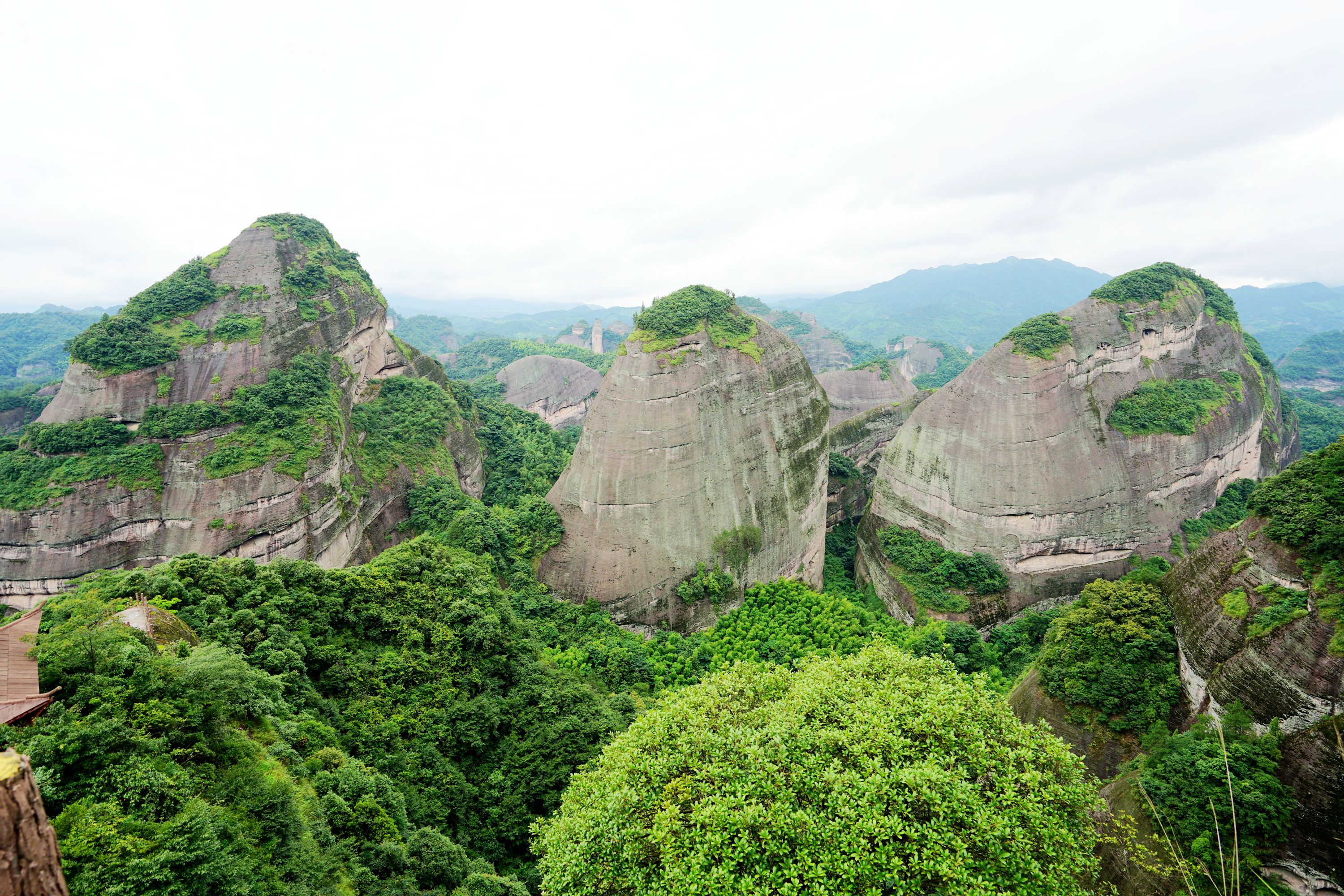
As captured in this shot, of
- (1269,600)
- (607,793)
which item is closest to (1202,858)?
(1269,600)

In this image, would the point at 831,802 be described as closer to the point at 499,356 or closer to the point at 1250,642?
the point at 1250,642

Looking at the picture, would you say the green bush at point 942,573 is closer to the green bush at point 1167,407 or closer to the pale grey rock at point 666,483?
the pale grey rock at point 666,483

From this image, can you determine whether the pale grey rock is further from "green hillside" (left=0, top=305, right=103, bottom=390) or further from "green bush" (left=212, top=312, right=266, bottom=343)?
"green hillside" (left=0, top=305, right=103, bottom=390)

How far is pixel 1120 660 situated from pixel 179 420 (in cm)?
3298

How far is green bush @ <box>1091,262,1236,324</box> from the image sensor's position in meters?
27.4

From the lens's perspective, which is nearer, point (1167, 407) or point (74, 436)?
point (74, 436)

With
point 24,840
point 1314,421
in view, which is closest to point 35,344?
point 24,840

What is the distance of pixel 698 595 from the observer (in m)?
22.4

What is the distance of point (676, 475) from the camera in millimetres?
22625

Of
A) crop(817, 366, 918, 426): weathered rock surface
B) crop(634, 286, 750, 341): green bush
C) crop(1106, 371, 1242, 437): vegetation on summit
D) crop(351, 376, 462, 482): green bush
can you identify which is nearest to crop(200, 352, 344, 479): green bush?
crop(351, 376, 462, 482): green bush

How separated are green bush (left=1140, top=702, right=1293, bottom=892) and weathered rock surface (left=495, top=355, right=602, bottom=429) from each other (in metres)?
54.9

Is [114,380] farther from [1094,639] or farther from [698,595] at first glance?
[1094,639]

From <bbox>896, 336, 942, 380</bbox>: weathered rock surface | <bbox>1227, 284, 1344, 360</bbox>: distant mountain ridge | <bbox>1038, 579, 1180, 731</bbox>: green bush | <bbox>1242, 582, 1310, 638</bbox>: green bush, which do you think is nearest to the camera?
<bbox>1242, 582, 1310, 638</bbox>: green bush

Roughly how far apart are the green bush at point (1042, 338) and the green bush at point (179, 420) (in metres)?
34.3
